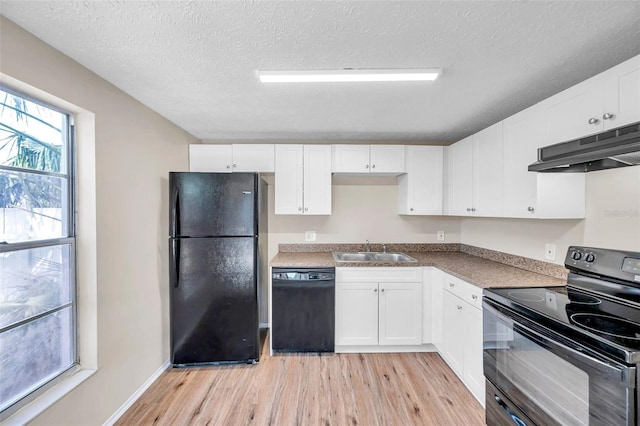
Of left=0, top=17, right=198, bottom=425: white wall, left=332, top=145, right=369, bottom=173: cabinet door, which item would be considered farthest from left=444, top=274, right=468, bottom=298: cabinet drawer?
left=0, top=17, right=198, bottom=425: white wall

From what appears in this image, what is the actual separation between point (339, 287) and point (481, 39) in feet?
6.91

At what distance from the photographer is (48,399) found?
4.33ft

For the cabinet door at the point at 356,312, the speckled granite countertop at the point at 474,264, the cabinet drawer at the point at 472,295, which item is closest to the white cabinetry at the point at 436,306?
the speckled granite countertop at the point at 474,264

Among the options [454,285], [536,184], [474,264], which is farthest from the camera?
[474,264]

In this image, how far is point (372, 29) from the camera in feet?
3.85

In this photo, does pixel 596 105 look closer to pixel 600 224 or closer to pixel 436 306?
pixel 600 224

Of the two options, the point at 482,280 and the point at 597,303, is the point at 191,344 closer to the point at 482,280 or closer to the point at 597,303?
the point at 482,280

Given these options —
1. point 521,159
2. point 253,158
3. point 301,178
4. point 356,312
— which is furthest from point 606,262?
point 253,158

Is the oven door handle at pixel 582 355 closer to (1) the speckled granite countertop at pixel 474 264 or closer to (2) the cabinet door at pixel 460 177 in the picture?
(1) the speckled granite countertop at pixel 474 264

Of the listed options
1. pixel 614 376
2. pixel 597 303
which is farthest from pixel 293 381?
pixel 597 303

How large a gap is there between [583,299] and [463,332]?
0.84 meters

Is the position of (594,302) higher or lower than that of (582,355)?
higher

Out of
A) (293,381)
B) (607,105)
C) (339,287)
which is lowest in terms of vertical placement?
(293,381)

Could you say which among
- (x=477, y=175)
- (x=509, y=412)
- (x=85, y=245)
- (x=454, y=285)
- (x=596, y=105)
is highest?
(x=596, y=105)
